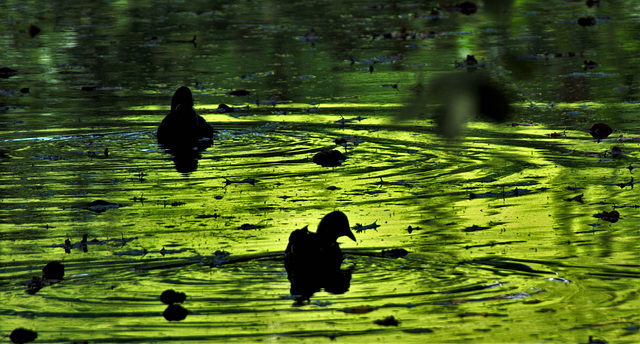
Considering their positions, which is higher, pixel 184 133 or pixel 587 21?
pixel 184 133

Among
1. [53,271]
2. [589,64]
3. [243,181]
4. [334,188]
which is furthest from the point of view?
[589,64]

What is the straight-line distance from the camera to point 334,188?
33.0 feet

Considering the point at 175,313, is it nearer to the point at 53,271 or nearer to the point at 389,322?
the point at 53,271

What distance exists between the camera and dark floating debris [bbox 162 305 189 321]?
21.1 feet

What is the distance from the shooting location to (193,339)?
611 centimetres

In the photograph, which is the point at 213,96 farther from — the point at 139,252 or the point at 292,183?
the point at 139,252

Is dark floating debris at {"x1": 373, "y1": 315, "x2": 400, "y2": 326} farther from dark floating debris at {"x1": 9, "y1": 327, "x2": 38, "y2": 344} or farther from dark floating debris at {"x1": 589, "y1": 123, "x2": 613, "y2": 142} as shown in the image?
dark floating debris at {"x1": 589, "y1": 123, "x2": 613, "y2": 142}

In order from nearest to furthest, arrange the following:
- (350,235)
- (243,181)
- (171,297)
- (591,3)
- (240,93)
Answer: (171,297) → (350,235) → (243,181) → (240,93) → (591,3)

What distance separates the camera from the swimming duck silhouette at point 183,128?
1277 centimetres

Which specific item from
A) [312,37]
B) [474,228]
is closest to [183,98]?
[474,228]

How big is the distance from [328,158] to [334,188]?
1226mm

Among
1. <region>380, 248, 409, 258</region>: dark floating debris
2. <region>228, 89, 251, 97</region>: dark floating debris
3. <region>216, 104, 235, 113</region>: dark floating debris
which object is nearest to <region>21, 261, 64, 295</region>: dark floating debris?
<region>380, 248, 409, 258</region>: dark floating debris

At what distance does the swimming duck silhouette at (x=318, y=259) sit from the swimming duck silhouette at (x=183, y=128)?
214 inches

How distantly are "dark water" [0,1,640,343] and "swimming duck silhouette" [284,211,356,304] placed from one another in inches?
5.0
